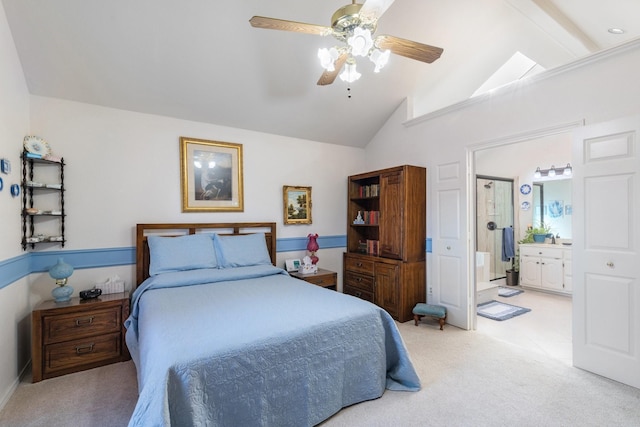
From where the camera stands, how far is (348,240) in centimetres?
493

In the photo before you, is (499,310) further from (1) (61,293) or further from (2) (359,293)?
(1) (61,293)

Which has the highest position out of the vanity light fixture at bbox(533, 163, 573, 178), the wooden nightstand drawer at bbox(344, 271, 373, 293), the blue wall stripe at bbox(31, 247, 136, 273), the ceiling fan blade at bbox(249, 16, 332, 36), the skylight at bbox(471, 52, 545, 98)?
the skylight at bbox(471, 52, 545, 98)

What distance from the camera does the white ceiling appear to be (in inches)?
102

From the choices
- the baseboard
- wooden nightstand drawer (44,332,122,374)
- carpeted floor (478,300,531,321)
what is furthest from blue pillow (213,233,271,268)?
carpeted floor (478,300,531,321)

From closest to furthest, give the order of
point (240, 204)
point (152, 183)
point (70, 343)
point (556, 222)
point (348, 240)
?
point (70, 343) → point (152, 183) → point (240, 204) → point (348, 240) → point (556, 222)

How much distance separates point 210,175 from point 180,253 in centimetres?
105

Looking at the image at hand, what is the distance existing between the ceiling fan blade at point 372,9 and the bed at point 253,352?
6.14ft

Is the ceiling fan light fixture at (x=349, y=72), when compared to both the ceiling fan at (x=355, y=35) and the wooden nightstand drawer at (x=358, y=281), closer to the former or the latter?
the ceiling fan at (x=355, y=35)

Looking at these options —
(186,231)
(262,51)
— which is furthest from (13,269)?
(262,51)

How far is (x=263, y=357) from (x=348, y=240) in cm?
332

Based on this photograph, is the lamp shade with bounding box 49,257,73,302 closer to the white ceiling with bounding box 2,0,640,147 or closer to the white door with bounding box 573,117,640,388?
the white ceiling with bounding box 2,0,640,147

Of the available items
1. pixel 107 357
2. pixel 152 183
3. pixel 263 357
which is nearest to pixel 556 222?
pixel 263 357

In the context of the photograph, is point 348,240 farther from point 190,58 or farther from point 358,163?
point 190,58

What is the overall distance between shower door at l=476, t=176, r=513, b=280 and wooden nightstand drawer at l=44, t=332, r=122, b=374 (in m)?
5.66
